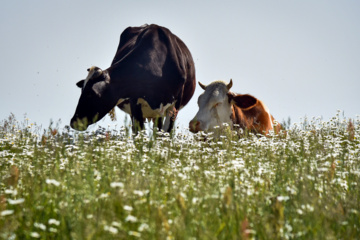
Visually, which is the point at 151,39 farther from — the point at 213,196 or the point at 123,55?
the point at 213,196

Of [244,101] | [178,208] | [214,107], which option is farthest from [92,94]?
[178,208]

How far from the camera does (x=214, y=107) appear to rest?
9.62m

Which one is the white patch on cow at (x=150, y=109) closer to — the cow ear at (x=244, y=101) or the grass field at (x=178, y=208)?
the cow ear at (x=244, y=101)

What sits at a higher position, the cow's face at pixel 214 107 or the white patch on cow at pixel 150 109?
the white patch on cow at pixel 150 109

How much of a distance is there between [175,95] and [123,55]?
1.90m

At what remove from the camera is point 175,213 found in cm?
295

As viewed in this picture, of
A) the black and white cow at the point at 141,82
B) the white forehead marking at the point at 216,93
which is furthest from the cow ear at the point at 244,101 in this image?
the black and white cow at the point at 141,82

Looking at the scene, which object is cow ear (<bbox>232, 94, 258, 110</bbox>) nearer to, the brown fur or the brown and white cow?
the brown and white cow

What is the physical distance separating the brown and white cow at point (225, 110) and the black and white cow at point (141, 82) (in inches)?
39.9

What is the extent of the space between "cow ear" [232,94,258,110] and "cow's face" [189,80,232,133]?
221 millimetres

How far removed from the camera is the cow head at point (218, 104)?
9.38 metres

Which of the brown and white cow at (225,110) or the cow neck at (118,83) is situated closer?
the brown and white cow at (225,110)

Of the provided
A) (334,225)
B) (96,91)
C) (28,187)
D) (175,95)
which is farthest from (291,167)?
(175,95)

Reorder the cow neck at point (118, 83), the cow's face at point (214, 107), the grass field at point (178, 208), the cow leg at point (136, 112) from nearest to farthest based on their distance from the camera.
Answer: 1. the grass field at point (178, 208)
2. the cow's face at point (214, 107)
3. the cow neck at point (118, 83)
4. the cow leg at point (136, 112)
